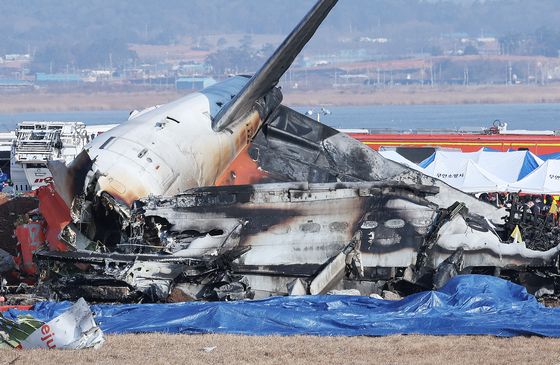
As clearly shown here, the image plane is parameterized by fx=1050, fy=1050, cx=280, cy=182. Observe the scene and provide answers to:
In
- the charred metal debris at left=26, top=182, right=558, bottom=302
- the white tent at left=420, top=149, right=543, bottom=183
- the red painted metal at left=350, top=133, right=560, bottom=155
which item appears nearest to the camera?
the charred metal debris at left=26, top=182, right=558, bottom=302

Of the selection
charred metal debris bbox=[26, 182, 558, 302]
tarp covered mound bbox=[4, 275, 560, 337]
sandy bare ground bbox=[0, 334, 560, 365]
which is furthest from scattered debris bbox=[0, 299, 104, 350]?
charred metal debris bbox=[26, 182, 558, 302]

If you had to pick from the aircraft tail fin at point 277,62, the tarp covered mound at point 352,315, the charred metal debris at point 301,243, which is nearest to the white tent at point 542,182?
the aircraft tail fin at point 277,62

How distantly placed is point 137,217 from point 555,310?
25.7 feet

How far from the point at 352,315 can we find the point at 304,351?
242 centimetres

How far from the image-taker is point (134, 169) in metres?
20.5

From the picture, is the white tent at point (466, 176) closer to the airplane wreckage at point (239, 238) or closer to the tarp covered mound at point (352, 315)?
the airplane wreckage at point (239, 238)

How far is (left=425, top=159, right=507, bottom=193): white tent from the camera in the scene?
3738 centimetres

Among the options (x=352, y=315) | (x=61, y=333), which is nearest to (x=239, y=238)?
(x=352, y=315)

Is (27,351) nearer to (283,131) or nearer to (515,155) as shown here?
(283,131)

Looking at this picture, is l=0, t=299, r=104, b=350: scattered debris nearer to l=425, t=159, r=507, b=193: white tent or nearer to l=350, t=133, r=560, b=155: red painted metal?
l=425, t=159, r=507, b=193: white tent

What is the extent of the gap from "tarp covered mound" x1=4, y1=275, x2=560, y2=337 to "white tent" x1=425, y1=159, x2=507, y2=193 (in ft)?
63.3

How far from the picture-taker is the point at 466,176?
3847cm

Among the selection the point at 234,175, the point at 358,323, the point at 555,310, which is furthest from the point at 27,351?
the point at 234,175

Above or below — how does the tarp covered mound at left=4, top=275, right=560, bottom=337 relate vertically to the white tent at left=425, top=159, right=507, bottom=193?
below
